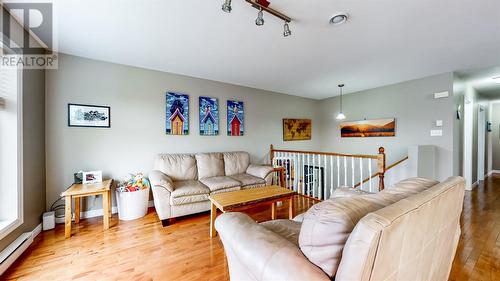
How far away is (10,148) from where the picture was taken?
1941 mm

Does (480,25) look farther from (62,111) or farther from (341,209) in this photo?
(62,111)

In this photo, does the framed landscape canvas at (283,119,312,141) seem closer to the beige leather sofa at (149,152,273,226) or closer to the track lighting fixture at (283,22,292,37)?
the beige leather sofa at (149,152,273,226)

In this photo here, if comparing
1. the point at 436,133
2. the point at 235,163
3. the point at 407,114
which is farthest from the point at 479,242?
the point at 235,163

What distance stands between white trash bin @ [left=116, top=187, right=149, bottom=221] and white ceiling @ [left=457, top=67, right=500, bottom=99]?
583 cm

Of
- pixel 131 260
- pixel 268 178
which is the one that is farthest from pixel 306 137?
pixel 131 260

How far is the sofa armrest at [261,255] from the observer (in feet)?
2.58

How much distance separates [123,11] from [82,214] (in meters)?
2.79

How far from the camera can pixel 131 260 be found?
184cm

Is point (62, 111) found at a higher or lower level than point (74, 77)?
lower

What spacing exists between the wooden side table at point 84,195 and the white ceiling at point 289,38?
182 cm

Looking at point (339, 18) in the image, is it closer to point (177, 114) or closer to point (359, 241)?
point (359, 241)

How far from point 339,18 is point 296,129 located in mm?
3533

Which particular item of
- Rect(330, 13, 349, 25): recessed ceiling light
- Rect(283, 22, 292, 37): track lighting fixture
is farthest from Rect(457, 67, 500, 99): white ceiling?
Rect(283, 22, 292, 37): track lighting fixture

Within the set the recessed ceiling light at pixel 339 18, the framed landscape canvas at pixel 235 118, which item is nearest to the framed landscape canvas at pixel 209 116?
the framed landscape canvas at pixel 235 118
